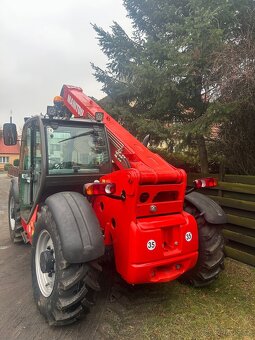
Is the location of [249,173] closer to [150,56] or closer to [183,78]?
[183,78]

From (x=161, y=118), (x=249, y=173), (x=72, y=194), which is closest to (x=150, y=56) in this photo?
(x=161, y=118)

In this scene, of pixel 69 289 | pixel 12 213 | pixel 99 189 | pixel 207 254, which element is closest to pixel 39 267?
pixel 69 289

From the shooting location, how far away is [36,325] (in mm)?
3141

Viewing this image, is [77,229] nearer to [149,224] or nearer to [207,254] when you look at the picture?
[149,224]

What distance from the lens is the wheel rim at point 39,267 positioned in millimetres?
3436

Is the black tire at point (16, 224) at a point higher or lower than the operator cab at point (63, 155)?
lower

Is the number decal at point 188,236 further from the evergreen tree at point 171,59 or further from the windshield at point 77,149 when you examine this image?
the evergreen tree at point 171,59

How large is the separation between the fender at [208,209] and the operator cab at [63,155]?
116 centimetres

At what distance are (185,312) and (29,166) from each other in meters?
2.83

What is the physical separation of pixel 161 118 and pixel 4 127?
304 centimetres

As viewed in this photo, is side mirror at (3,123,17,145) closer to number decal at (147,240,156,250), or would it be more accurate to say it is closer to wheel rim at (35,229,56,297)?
wheel rim at (35,229,56,297)

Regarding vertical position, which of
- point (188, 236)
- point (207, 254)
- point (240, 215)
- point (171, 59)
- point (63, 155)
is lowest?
point (207, 254)

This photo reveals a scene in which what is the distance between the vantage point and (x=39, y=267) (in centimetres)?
360

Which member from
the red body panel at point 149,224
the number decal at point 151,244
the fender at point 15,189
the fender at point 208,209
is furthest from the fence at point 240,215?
the fender at point 15,189
